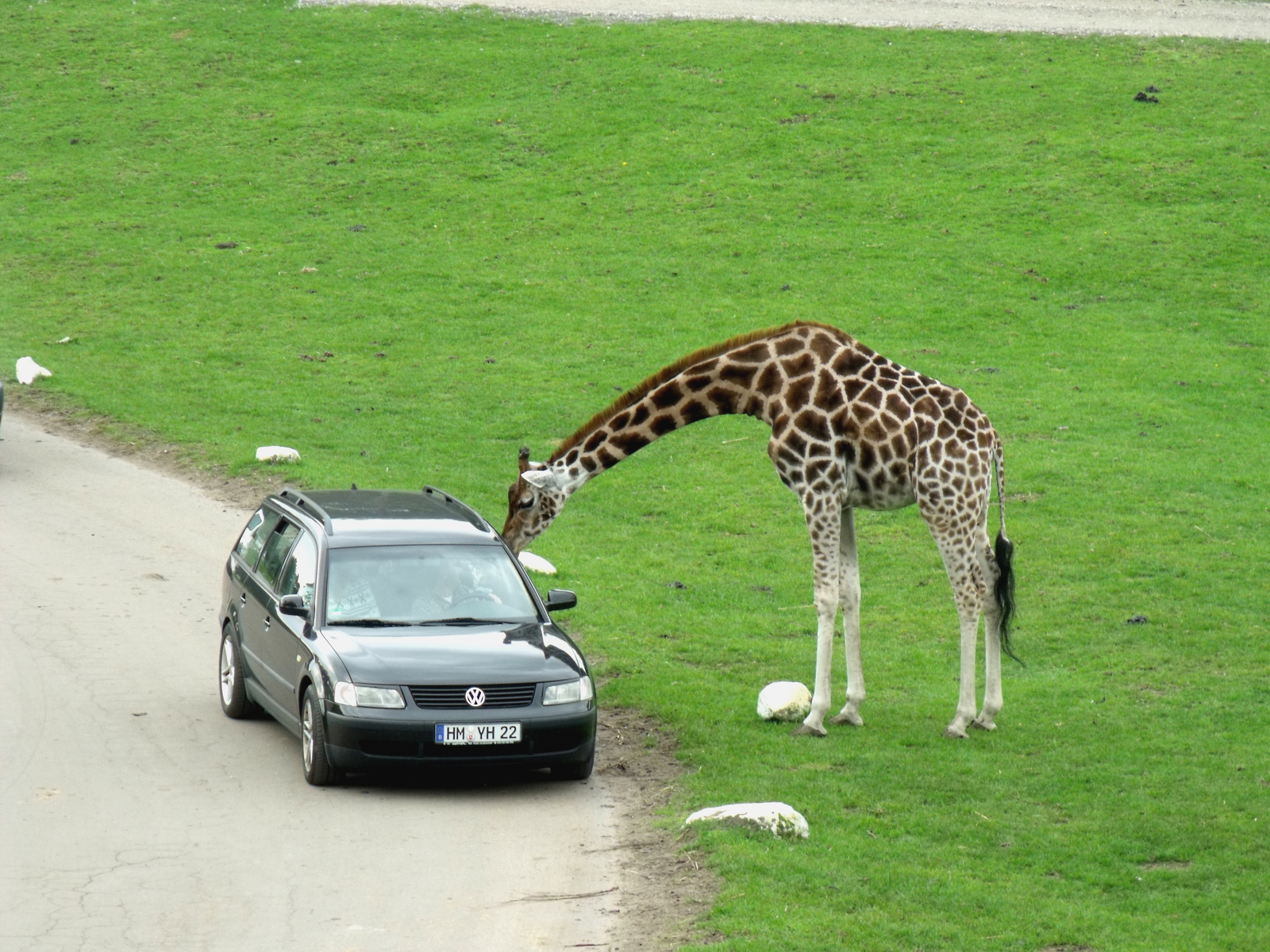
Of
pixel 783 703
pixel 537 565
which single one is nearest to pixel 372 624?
pixel 783 703

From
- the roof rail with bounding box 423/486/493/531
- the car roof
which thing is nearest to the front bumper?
the car roof

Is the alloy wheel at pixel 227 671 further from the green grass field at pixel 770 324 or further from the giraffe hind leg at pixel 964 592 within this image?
the giraffe hind leg at pixel 964 592

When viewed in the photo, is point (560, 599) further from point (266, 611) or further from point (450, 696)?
point (266, 611)

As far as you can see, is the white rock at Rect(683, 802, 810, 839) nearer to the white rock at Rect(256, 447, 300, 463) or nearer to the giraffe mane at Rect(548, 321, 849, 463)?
the giraffe mane at Rect(548, 321, 849, 463)

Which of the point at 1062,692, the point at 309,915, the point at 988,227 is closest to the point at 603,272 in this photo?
the point at 988,227

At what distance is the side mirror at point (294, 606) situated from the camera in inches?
451

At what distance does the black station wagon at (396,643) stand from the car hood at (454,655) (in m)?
0.01

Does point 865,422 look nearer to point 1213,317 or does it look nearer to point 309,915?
point 309,915

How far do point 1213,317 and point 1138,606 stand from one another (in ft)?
45.5

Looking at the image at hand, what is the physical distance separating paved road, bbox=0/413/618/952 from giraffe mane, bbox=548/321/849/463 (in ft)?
12.1

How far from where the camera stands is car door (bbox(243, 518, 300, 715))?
11930 mm

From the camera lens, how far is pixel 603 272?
31.1m

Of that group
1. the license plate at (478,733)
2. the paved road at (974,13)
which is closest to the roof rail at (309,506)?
the license plate at (478,733)

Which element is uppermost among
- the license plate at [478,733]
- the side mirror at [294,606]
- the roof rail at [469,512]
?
the roof rail at [469,512]
